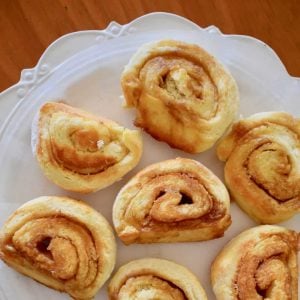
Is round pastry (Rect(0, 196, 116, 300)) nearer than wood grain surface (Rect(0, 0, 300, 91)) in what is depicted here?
Yes

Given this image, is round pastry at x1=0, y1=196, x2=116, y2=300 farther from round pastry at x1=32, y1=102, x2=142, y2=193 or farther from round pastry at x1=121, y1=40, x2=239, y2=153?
round pastry at x1=121, y1=40, x2=239, y2=153

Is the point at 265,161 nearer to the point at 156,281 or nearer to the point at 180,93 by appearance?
the point at 180,93

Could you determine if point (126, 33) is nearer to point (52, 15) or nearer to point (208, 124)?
point (52, 15)

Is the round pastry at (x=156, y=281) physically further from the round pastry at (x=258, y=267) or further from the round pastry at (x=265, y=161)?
the round pastry at (x=265, y=161)

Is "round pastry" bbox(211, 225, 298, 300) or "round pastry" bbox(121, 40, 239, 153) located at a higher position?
"round pastry" bbox(121, 40, 239, 153)

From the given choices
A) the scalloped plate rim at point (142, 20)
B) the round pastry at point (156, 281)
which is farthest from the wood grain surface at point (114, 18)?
the round pastry at point (156, 281)

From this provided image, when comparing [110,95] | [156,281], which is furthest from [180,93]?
[156,281]

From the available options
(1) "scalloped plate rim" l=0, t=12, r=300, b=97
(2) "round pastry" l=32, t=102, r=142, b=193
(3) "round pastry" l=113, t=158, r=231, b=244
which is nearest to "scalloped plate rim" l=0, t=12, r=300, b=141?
(1) "scalloped plate rim" l=0, t=12, r=300, b=97
